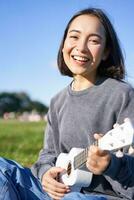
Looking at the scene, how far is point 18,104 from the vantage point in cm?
8900

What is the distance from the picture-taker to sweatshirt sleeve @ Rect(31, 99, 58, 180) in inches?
150

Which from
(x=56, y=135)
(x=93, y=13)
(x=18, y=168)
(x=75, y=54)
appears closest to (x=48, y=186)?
(x=18, y=168)

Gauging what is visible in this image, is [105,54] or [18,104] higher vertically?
[105,54]

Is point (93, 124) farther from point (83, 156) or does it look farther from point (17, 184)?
point (17, 184)

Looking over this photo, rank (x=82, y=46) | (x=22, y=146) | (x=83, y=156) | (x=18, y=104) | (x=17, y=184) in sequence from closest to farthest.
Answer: (x=83, y=156), (x=17, y=184), (x=82, y=46), (x=22, y=146), (x=18, y=104)

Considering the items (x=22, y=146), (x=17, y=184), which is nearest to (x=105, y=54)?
(x=17, y=184)

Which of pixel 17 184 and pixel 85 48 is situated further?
pixel 85 48

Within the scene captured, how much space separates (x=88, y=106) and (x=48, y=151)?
503 mm

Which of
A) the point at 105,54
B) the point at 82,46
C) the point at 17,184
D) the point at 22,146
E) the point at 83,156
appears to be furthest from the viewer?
the point at 22,146

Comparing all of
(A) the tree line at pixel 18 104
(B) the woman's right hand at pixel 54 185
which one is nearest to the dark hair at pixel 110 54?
(B) the woman's right hand at pixel 54 185

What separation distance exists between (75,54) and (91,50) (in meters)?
0.11

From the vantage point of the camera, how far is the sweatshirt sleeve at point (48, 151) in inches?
150

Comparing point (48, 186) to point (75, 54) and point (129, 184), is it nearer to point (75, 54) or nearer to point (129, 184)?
point (129, 184)

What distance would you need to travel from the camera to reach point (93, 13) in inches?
148
